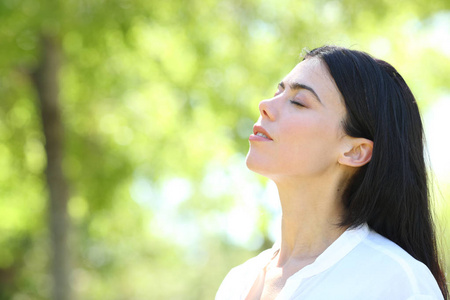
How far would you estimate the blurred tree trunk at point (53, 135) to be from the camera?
7914mm

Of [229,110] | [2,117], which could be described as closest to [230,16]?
[229,110]

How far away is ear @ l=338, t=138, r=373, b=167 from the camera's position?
2.12 metres

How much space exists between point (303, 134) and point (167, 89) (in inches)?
254

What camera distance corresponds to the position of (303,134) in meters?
2.10

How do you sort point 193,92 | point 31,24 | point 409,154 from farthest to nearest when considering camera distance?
1. point 193,92
2. point 31,24
3. point 409,154

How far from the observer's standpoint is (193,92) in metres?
7.96

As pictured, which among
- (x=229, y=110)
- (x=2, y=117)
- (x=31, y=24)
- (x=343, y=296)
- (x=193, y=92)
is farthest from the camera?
(x=2, y=117)

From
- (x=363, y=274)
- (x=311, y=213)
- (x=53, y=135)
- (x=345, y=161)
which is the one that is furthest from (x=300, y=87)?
(x=53, y=135)

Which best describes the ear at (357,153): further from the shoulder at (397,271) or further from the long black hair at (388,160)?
the shoulder at (397,271)

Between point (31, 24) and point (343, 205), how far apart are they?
4950 mm

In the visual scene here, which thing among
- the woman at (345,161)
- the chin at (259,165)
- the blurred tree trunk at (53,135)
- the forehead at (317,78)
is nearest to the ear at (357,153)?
the woman at (345,161)

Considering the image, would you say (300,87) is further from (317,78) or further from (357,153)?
(357,153)

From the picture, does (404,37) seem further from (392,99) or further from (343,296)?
(343,296)

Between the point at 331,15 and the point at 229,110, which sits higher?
the point at 331,15
